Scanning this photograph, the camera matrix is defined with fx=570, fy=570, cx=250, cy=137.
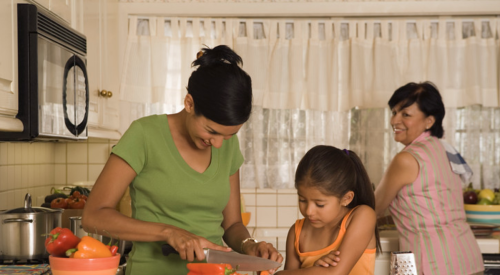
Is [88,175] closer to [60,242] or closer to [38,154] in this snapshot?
[38,154]

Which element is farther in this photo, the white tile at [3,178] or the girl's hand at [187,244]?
Answer: the white tile at [3,178]

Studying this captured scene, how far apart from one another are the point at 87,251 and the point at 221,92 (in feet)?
1.63

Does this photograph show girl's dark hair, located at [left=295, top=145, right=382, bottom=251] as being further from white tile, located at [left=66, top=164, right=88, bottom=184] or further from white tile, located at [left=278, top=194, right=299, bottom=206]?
white tile, located at [left=66, top=164, right=88, bottom=184]

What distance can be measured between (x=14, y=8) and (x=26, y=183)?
1364mm

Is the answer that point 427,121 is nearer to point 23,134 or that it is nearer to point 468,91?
point 468,91

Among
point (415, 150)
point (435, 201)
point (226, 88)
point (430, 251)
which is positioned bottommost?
point (430, 251)

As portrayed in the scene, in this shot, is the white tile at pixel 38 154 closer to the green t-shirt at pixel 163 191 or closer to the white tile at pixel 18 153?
the white tile at pixel 18 153

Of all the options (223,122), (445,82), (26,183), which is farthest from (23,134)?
(445,82)

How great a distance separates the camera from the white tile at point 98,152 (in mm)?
3416

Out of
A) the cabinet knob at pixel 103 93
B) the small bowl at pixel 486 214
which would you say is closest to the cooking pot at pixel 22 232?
the cabinet knob at pixel 103 93

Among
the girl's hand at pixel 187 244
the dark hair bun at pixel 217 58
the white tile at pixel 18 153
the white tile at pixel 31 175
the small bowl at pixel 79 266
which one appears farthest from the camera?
the white tile at pixel 31 175

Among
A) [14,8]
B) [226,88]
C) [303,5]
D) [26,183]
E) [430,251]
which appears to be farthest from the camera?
[303,5]

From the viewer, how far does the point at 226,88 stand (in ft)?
4.71

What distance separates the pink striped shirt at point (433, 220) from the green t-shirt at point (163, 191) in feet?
3.89
